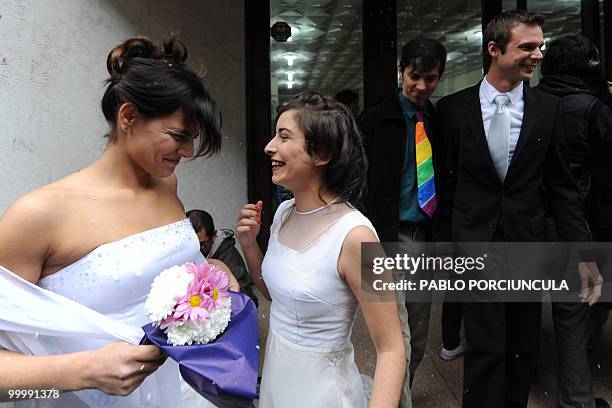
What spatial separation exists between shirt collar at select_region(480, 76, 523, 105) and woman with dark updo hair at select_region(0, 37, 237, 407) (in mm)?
1779

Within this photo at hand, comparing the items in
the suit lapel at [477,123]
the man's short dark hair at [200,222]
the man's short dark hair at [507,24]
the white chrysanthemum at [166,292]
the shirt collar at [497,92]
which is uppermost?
the man's short dark hair at [507,24]

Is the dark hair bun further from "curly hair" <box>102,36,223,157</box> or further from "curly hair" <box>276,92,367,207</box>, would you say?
"curly hair" <box>276,92,367,207</box>

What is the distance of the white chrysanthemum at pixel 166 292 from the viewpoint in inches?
47.9

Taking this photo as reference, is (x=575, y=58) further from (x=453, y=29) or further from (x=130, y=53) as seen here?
(x=453, y=29)

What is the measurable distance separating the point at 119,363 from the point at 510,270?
84.7 inches

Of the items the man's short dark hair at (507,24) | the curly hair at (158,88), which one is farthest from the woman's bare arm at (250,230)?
the man's short dark hair at (507,24)

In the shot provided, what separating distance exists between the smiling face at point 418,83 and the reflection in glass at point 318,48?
8.59 ft

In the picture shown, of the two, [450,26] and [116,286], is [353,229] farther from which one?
[450,26]

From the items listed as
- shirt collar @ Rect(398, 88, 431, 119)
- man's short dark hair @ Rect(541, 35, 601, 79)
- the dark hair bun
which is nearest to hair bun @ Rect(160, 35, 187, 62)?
the dark hair bun

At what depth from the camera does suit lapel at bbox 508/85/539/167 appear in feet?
8.59

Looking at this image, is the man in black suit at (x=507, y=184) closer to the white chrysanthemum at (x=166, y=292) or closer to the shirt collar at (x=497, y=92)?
the shirt collar at (x=497, y=92)

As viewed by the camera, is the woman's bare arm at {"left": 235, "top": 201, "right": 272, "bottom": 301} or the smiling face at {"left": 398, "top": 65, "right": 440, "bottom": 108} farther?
the smiling face at {"left": 398, "top": 65, "right": 440, "bottom": 108}

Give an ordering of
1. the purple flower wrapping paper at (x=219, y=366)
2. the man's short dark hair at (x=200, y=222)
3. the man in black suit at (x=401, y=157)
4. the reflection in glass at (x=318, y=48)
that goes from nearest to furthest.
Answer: the purple flower wrapping paper at (x=219, y=366) < the man in black suit at (x=401, y=157) < the man's short dark hair at (x=200, y=222) < the reflection in glass at (x=318, y=48)

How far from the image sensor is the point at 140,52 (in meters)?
1.60
